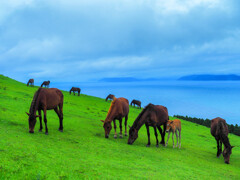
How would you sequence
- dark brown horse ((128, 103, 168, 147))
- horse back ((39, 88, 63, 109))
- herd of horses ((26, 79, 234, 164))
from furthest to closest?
1. dark brown horse ((128, 103, 168, 147))
2. herd of horses ((26, 79, 234, 164))
3. horse back ((39, 88, 63, 109))

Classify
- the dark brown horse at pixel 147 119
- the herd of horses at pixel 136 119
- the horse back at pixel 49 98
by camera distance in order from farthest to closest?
the dark brown horse at pixel 147 119 → the herd of horses at pixel 136 119 → the horse back at pixel 49 98

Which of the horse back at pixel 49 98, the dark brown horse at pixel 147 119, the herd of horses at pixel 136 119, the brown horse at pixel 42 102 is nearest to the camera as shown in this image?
the brown horse at pixel 42 102

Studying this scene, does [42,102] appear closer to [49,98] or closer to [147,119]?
[49,98]

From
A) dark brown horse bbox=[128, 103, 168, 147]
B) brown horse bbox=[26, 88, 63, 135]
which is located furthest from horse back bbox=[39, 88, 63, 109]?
dark brown horse bbox=[128, 103, 168, 147]

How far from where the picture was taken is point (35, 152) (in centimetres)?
717

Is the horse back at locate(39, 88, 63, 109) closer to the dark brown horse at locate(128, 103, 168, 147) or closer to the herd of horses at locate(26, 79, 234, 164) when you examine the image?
the herd of horses at locate(26, 79, 234, 164)

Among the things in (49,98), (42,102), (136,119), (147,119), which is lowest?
(136,119)

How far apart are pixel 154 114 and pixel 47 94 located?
750cm

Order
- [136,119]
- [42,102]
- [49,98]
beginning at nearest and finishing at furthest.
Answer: [42,102]
[49,98]
[136,119]

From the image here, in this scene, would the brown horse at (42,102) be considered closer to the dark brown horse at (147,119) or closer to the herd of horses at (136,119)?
the herd of horses at (136,119)

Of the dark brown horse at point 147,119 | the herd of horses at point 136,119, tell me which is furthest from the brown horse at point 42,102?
the dark brown horse at point 147,119

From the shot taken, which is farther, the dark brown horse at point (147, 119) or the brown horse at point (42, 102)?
the dark brown horse at point (147, 119)

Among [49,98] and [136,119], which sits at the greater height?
[49,98]

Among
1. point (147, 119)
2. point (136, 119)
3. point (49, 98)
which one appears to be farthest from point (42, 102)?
point (147, 119)
